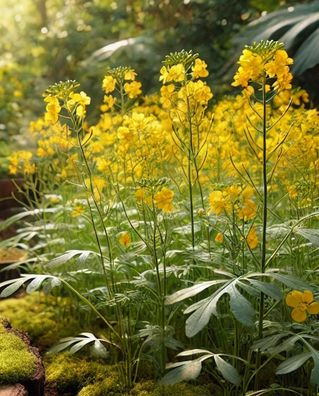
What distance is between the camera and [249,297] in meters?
2.06

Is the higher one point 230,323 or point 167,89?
point 167,89

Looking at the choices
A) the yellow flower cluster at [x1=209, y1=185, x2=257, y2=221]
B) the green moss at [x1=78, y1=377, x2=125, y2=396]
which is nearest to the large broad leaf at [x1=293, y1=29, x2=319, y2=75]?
the yellow flower cluster at [x1=209, y1=185, x2=257, y2=221]

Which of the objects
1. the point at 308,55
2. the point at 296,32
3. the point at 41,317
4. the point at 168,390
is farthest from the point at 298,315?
the point at 296,32

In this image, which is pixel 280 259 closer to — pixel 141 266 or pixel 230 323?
pixel 230 323

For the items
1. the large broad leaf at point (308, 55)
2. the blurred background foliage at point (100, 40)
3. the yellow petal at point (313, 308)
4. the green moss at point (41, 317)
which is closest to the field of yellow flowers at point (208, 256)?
the yellow petal at point (313, 308)

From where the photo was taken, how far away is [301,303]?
5.33 feet

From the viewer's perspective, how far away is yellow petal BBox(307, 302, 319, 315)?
1.60 m

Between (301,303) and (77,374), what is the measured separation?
964mm

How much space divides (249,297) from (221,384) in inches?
12.2

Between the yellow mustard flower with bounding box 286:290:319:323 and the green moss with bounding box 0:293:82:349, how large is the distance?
1242 mm

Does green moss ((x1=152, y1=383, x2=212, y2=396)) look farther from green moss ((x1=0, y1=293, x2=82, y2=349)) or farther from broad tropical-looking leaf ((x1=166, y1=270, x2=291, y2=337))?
green moss ((x1=0, y1=293, x2=82, y2=349))

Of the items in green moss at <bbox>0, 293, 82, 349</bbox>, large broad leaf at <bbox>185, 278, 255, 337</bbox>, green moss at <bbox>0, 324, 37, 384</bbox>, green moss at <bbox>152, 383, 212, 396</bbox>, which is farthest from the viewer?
green moss at <bbox>0, 293, 82, 349</bbox>

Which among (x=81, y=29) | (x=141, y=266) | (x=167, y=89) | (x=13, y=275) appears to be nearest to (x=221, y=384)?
(x=141, y=266)

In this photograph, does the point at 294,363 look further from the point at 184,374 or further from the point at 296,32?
the point at 296,32
